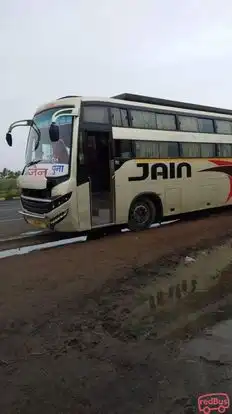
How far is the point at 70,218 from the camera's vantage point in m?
9.03

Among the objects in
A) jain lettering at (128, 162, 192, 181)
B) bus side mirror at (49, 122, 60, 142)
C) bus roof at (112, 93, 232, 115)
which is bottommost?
jain lettering at (128, 162, 192, 181)

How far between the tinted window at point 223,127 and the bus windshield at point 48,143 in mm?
6272

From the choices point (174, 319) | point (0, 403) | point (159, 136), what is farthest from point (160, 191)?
point (0, 403)

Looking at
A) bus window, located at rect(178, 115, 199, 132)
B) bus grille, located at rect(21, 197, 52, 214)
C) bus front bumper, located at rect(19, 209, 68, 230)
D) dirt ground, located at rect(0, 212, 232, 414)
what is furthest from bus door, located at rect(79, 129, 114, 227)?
bus window, located at rect(178, 115, 199, 132)

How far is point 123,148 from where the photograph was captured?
33.4 ft

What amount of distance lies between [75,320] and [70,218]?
466cm

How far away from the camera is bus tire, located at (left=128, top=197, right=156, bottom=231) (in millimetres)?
10641

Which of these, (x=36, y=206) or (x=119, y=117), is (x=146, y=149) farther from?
(x=36, y=206)

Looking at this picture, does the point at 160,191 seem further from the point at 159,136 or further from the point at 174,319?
the point at 174,319

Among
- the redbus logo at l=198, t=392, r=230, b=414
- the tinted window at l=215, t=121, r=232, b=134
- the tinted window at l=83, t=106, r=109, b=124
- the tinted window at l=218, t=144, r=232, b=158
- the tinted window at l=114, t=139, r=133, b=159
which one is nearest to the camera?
the redbus logo at l=198, t=392, r=230, b=414

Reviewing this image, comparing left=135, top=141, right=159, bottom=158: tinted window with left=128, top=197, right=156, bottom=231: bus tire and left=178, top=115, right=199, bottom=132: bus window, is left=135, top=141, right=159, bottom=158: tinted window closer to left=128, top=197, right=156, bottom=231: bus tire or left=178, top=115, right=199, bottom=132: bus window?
left=128, top=197, right=156, bottom=231: bus tire

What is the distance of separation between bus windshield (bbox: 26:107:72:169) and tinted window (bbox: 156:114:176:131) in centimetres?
316

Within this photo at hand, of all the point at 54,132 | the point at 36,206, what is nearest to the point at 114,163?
the point at 54,132

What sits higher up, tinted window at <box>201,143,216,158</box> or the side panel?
tinted window at <box>201,143,216,158</box>
